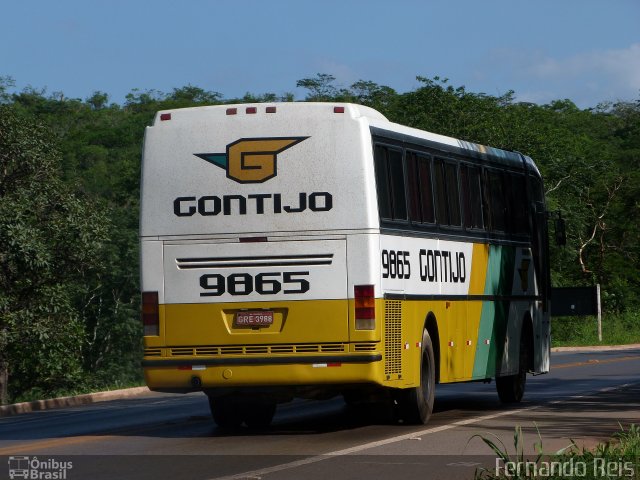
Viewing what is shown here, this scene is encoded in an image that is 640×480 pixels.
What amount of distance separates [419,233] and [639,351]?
97.2ft

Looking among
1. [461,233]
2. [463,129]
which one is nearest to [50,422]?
[461,233]

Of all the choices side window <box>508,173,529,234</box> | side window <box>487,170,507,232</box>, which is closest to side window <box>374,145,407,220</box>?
side window <box>487,170,507,232</box>

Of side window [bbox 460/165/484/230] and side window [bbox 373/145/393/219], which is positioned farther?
side window [bbox 460/165/484/230]

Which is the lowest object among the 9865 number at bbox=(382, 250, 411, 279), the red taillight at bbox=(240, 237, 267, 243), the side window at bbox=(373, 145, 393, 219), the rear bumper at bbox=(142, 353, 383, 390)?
the rear bumper at bbox=(142, 353, 383, 390)

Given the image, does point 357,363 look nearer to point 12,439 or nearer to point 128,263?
point 12,439

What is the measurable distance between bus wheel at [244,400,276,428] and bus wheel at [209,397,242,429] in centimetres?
17

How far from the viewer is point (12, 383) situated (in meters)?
48.3

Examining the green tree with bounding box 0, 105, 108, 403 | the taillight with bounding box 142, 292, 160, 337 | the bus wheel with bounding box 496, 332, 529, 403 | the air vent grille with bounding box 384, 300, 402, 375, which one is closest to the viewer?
the air vent grille with bounding box 384, 300, 402, 375

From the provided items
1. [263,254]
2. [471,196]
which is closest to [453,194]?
[471,196]

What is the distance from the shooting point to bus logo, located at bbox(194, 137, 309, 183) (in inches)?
637

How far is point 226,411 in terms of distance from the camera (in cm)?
1780

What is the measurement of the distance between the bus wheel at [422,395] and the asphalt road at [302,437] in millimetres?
248

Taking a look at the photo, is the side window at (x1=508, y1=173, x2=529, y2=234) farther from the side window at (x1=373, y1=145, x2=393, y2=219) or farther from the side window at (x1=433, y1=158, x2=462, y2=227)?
the side window at (x1=373, y1=145, x2=393, y2=219)

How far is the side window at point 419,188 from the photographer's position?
57.6 feet
